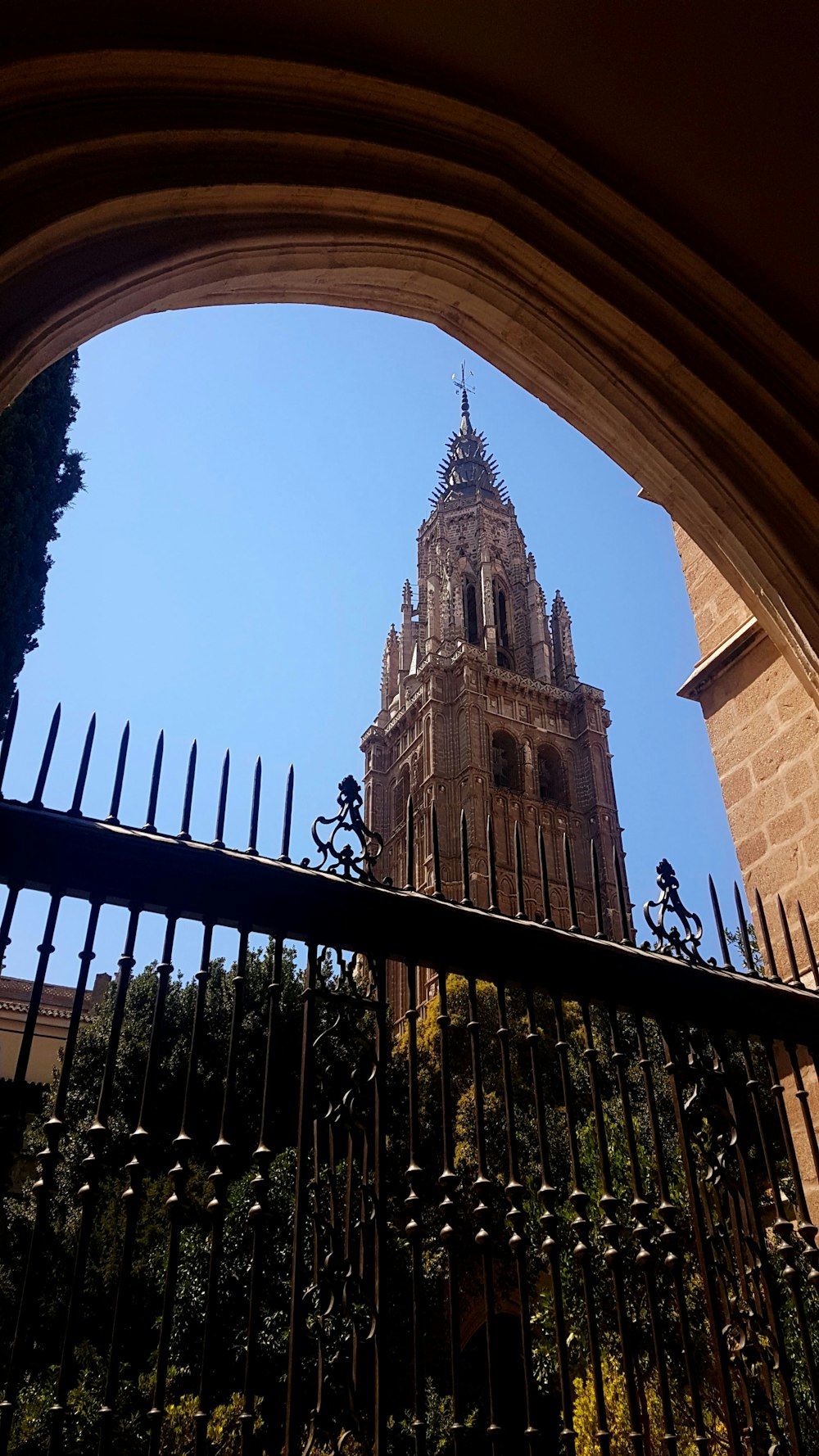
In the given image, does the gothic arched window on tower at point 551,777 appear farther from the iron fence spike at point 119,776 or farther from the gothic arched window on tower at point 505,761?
the iron fence spike at point 119,776

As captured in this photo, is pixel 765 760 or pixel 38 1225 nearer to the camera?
pixel 38 1225

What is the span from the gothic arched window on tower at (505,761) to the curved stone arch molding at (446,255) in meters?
38.9

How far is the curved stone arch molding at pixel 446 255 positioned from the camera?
83.4 inches

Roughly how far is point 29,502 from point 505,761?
3467 cm

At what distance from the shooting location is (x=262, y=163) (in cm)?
234

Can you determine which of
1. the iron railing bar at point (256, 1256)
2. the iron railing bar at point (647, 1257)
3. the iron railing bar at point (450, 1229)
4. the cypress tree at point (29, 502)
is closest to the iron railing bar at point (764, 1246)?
the iron railing bar at point (647, 1257)

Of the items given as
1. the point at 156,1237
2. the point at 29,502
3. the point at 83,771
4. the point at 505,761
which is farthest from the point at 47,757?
the point at 505,761

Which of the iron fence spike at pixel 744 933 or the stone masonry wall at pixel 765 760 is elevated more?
the stone masonry wall at pixel 765 760

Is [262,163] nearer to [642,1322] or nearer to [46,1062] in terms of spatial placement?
[642,1322]

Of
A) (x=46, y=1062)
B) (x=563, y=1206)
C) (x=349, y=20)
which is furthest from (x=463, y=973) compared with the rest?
(x=46, y=1062)

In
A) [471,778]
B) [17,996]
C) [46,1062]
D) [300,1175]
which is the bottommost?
[300,1175]

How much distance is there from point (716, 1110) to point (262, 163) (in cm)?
254

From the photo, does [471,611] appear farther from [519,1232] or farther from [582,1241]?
[519,1232]

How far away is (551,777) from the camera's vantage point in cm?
4306
